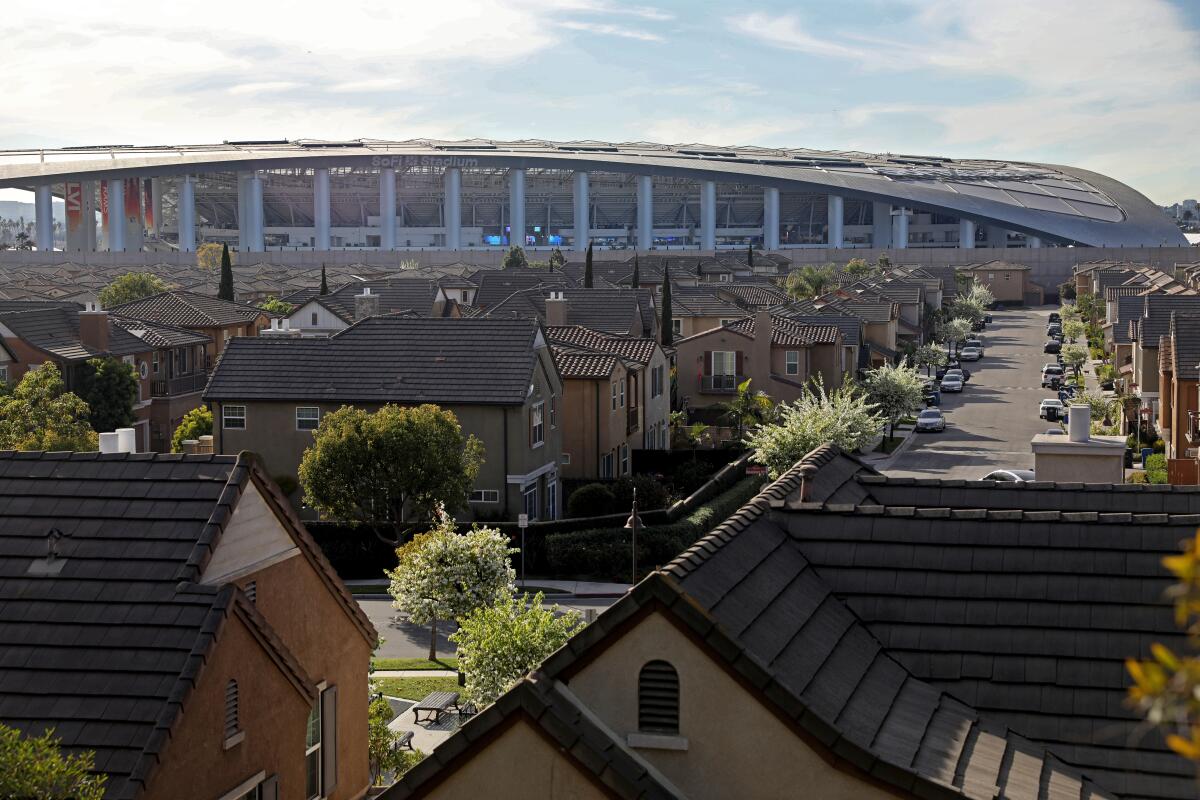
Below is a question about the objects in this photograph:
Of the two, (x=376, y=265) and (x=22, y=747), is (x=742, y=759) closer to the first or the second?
(x=22, y=747)

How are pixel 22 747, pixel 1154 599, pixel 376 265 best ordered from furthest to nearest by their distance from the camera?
pixel 376 265, pixel 1154 599, pixel 22 747

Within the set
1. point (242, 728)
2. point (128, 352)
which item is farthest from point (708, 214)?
point (242, 728)

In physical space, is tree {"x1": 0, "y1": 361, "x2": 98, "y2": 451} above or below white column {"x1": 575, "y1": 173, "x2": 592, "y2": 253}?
below

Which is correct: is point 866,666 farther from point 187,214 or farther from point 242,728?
point 187,214

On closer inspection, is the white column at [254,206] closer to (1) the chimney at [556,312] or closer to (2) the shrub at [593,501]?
(1) the chimney at [556,312]

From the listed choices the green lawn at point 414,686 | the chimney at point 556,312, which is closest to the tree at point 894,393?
the chimney at point 556,312

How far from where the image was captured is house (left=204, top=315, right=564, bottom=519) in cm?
4234

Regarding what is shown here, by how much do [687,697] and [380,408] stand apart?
1313 inches

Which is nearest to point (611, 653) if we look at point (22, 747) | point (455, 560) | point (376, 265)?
point (22, 747)

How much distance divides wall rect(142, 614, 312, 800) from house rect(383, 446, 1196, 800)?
296 cm

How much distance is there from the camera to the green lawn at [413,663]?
2998 cm

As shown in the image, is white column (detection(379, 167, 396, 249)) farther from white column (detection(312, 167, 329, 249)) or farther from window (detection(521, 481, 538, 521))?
window (detection(521, 481, 538, 521))

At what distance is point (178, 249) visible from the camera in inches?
7628

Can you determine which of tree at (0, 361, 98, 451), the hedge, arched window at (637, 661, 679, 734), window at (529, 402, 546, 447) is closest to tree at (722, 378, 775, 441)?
window at (529, 402, 546, 447)
